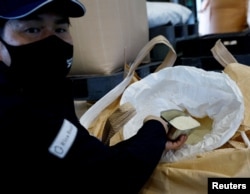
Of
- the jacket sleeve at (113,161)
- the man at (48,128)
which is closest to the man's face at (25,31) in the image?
the man at (48,128)

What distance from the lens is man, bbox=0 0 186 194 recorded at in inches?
20.6

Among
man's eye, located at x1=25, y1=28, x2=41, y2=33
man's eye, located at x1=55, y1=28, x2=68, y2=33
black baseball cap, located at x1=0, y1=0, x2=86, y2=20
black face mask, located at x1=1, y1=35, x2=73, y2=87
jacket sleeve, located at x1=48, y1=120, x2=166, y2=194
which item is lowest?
jacket sleeve, located at x1=48, y1=120, x2=166, y2=194

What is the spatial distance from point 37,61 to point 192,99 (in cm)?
39

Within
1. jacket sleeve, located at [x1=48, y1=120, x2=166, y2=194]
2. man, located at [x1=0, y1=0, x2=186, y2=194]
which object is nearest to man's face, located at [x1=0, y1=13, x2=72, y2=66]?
man, located at [x1=0, y1=0, x2=186, y2=194]

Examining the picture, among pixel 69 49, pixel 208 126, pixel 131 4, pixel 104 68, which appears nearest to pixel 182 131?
pixel 208 126

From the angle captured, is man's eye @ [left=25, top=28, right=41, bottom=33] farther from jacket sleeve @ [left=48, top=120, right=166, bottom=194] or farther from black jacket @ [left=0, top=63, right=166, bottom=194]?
jacket sleeve @ [left=48, top=120, right=166, bottom=194]

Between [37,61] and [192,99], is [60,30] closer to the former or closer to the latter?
[37,61]

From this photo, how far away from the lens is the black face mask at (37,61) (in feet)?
1.98

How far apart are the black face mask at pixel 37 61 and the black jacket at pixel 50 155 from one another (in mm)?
13

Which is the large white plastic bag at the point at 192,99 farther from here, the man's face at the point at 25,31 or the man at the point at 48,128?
the man's face at the point at 25,31

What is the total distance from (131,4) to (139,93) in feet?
1.32

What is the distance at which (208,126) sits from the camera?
2.68 feet

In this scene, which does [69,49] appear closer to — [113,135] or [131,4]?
[113,135]

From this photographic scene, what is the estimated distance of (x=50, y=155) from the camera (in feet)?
1.71
